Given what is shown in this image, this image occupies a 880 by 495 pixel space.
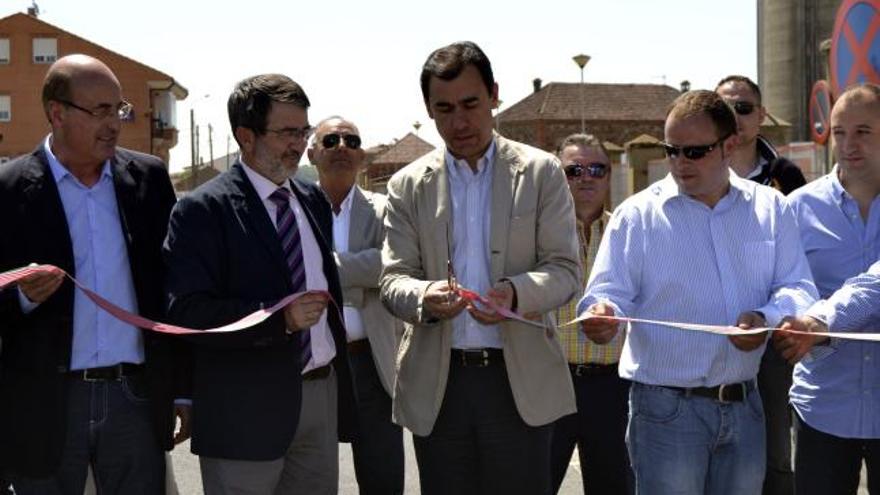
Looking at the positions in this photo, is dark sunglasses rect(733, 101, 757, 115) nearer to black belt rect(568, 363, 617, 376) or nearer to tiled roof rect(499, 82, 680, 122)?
black belt rect(568, 363, 617, 376)

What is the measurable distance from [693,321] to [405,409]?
113 centimetres

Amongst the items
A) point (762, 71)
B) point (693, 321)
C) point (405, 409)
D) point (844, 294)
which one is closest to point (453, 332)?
point (405, 409)

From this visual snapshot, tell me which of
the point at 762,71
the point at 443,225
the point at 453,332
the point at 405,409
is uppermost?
the point at 762,71

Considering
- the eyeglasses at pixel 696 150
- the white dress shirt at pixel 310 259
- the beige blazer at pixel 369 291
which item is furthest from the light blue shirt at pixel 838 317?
the beige blazer at pixel 369 291

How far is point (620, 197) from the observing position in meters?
29.3

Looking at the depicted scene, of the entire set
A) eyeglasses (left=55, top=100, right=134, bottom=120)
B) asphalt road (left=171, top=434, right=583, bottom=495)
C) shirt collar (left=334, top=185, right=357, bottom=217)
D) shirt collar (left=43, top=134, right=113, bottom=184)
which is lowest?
asphalt road (left=171, top=434, right=583, bottom=495)

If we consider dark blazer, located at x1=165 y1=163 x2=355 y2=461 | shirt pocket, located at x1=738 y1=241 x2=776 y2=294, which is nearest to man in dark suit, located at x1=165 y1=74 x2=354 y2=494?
dark blazer, located at x1=165 y1=163 x2=355 y2=461

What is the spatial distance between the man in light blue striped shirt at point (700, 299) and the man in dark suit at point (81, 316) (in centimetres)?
164

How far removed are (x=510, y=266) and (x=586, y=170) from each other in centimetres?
157

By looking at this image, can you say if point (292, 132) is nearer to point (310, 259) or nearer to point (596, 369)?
point (310, 259)

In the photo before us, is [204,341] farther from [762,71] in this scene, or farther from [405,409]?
[762,71]

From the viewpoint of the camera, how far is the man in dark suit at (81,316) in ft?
14.3

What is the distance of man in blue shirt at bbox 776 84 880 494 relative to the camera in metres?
4.67

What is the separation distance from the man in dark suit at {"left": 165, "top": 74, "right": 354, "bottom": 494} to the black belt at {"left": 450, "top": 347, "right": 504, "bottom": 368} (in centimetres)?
50
